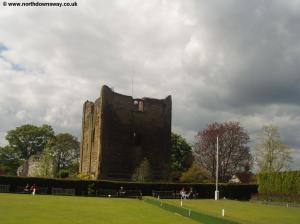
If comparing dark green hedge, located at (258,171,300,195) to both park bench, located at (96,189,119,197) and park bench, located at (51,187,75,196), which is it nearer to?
park bench, located at (96,189,119,197)

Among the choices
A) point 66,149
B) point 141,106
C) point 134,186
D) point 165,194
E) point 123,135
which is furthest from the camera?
point 66,149

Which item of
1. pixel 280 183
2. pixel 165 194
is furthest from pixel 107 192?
pixel 280 183

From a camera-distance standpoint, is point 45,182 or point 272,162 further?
point 272,162

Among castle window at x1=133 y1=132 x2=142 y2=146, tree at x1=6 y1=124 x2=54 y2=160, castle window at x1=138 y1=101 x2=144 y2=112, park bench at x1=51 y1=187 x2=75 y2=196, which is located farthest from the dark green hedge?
tree at x1=6 y1=124 x2=54 y2=160

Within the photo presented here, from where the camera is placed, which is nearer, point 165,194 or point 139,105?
point 165,194

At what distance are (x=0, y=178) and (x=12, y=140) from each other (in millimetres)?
54381

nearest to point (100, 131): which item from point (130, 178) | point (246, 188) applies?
point (130, 178)

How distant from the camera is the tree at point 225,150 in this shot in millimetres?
71375

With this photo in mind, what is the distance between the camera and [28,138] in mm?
97062

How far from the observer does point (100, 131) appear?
207 feet

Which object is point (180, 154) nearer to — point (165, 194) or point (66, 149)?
point (66, 149)

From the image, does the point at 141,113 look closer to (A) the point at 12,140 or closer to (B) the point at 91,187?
(B) the point at 91,187

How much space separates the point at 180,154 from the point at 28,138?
105 ft

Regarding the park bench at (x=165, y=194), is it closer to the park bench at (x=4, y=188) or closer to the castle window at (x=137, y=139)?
the park bench at (x=4, y=188)
